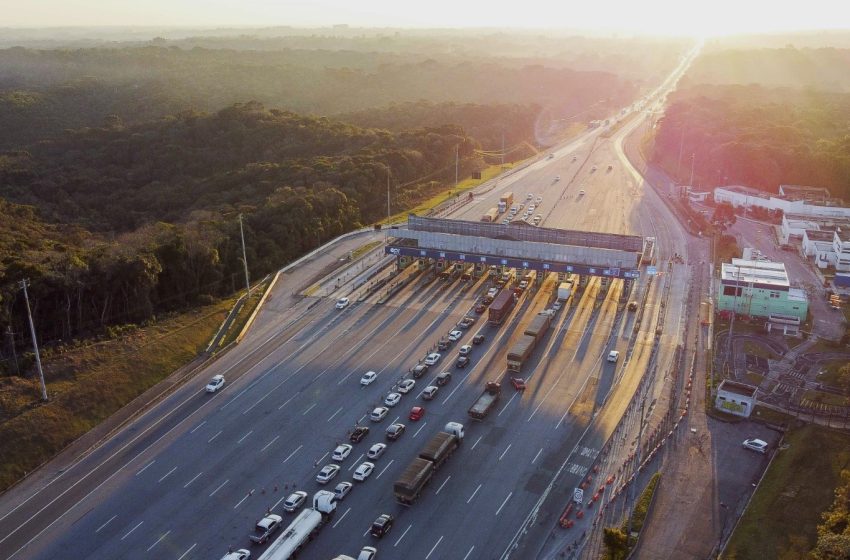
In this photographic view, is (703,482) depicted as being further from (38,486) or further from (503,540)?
(38,486)

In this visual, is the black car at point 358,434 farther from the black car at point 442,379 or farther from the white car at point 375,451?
the black car at point 442,379

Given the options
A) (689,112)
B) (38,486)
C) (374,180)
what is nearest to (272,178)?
(374,180)

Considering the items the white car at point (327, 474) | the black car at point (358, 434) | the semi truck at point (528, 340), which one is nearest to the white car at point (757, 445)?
the semi truck at point (528, 340)

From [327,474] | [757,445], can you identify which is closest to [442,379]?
[327,474]

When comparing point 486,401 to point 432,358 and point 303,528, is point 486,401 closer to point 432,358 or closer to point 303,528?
point 432,358

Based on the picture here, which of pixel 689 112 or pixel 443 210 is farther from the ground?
pixel 689 112

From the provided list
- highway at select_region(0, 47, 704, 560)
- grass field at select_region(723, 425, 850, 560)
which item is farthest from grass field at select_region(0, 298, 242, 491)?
grass field at select_region(723, 425, 850, 560)

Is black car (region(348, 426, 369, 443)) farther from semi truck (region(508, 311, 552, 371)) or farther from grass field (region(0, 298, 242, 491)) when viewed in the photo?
grass field (region(0, 298, 242, 491))
